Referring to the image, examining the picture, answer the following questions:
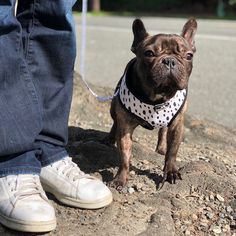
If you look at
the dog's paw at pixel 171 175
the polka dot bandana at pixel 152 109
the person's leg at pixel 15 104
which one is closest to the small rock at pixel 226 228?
the dog's paw at pixel 171 175

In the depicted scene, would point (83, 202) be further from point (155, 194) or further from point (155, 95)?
point (155, 95)

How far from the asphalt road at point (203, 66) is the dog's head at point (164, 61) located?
2.25 metres

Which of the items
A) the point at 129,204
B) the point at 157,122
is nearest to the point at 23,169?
the point at 129,204

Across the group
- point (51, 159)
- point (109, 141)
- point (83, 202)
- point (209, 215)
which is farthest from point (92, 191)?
point (109, 141)

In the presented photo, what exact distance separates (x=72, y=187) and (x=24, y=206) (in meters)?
0.35

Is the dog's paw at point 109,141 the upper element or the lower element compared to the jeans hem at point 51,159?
lower

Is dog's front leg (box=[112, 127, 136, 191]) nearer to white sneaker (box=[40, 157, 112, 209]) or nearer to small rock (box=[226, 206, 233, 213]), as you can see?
white sneaker (box=[40, 157, 112, 209])

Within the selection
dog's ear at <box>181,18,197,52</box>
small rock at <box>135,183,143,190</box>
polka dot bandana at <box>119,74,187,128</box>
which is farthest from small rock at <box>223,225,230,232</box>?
dog's ear at <box>181,18,197,52</box>

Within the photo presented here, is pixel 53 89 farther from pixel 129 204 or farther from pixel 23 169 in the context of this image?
pixel 129 204

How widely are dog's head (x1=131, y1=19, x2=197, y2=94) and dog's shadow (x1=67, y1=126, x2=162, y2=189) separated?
0.60m

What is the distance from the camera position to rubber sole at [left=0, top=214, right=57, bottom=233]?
8.00ft

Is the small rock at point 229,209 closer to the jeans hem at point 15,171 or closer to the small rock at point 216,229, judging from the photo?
the small rock at point 216,229

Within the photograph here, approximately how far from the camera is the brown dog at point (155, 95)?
9.95ft

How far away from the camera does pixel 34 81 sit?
110 inches
